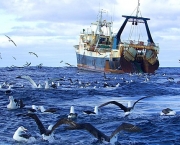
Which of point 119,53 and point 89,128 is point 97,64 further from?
point 89,128

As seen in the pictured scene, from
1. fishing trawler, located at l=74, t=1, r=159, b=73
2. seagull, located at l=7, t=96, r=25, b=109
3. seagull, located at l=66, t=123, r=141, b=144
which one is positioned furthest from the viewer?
fishing trawler, located at l=74, t=1, r=159, b=73

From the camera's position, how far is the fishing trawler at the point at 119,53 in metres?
75.1

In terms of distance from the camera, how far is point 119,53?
246 feet

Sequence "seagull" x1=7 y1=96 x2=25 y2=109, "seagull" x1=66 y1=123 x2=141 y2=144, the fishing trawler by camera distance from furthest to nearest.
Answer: the fishing trawler
"seagull" x1=7 y1=96 x2=25 y2=109
"seagull" x1=66 y1=123 x2=141 y2=144

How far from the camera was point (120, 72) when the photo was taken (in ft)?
257

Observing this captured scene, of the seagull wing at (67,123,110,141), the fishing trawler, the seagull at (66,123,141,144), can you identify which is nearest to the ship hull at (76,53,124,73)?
the fishing trawler

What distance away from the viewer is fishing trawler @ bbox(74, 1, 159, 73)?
7512 centimetres

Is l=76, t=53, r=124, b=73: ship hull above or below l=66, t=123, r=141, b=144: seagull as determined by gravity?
above

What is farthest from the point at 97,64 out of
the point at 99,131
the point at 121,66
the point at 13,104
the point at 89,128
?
the point at 89,128

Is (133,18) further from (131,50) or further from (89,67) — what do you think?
(89,67)

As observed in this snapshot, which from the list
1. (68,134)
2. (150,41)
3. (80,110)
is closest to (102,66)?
(150,41)

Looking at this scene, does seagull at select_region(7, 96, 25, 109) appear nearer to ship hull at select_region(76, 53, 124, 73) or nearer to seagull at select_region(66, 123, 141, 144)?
seagull at select_region(66, 123, 141, 144)

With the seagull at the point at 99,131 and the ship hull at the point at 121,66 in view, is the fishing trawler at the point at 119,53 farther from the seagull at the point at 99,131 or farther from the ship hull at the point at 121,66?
the seagull at the point at 99,131

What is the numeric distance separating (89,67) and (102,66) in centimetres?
777
